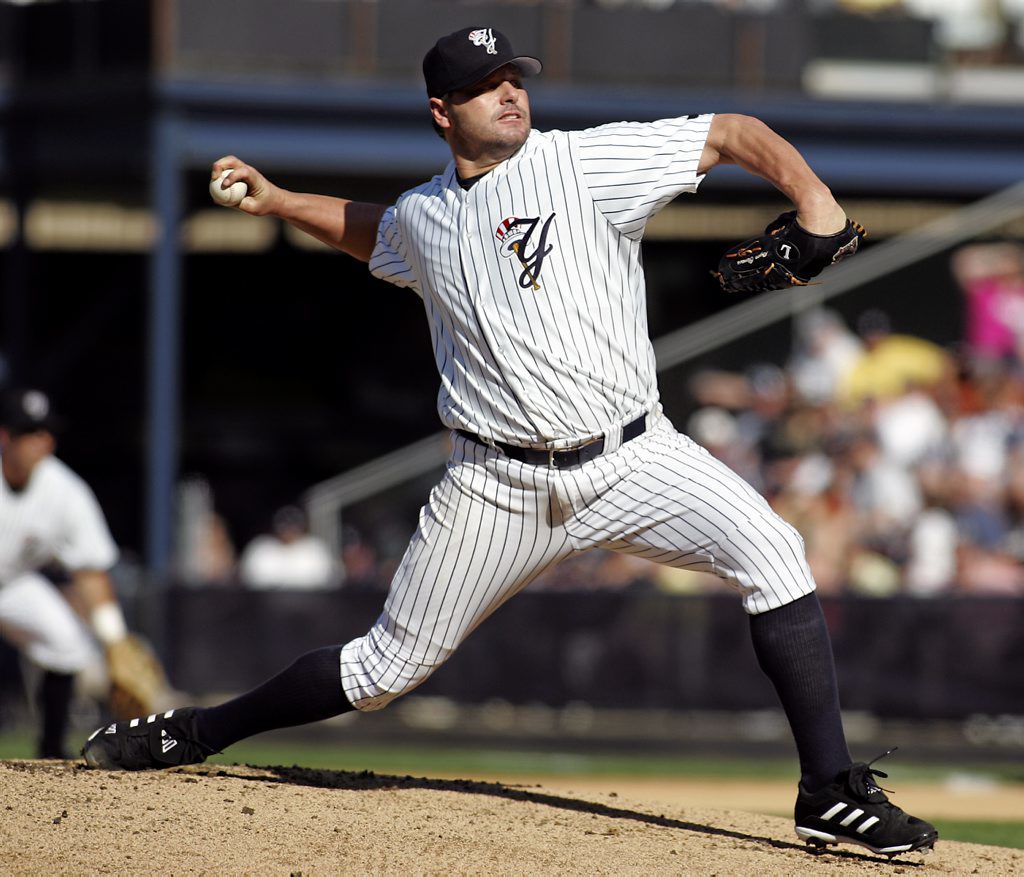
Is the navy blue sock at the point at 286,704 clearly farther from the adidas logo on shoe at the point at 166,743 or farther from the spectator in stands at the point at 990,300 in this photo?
the spectator in stands at the point at 990,300

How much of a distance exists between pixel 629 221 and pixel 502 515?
749 millimetres

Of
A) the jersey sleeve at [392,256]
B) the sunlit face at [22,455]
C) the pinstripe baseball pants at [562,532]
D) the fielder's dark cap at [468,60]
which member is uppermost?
the fielder's dark cap at [468,60]

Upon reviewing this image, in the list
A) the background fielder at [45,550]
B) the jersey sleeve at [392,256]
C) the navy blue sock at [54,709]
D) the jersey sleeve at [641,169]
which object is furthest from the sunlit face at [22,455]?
the jersey sleeve at [641,169]

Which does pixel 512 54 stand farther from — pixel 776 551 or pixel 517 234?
pixel 776 551

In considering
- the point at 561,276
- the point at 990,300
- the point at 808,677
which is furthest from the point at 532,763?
the point at 561,276

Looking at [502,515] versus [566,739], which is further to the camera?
[566,739]

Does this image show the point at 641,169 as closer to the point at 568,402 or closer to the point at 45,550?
the point at 568,402

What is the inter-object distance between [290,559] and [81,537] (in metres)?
3.87

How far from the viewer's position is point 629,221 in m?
3.94

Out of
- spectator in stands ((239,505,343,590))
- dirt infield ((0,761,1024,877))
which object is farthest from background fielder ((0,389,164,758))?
spectator in stands ((239,505,343,590))

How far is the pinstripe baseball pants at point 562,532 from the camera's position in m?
4.01

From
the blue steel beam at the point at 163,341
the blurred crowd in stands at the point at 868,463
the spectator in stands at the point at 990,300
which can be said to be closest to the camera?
the blurred crowd in stands at the point at 868,463

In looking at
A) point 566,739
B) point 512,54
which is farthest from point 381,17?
point 512,54

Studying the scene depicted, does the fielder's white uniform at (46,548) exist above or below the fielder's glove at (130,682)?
above
